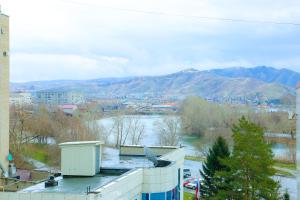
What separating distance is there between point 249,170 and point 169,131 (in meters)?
37.0

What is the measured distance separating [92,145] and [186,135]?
47.6 metres

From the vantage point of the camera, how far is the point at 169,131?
53.6 m

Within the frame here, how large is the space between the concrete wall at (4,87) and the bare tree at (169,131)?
34074mm

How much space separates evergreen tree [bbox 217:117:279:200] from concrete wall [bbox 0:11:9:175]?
7.82m

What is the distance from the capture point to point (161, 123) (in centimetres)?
5791

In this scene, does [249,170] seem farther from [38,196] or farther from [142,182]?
[38,196]

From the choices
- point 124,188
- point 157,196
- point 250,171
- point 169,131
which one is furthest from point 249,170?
point 169,131

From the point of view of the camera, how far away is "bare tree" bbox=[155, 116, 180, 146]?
5078cm

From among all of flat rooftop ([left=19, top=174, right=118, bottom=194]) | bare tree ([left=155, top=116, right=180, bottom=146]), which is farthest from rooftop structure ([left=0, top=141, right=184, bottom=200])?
bare tree ([left=155, top=116, right=180, bottom=146])

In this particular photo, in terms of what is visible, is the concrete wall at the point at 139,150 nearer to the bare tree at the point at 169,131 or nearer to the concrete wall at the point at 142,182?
the concrete wall at the point at 142,182

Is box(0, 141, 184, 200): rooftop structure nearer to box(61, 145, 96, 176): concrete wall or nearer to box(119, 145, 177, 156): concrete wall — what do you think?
box(61, 145, 96, 176): concrete wall

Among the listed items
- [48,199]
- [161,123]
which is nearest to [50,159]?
[161,123]

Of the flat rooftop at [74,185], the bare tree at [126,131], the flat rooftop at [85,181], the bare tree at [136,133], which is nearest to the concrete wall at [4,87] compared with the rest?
the flat rooftop at [85,181]

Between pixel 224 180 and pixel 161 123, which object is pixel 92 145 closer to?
pixel 224 180
